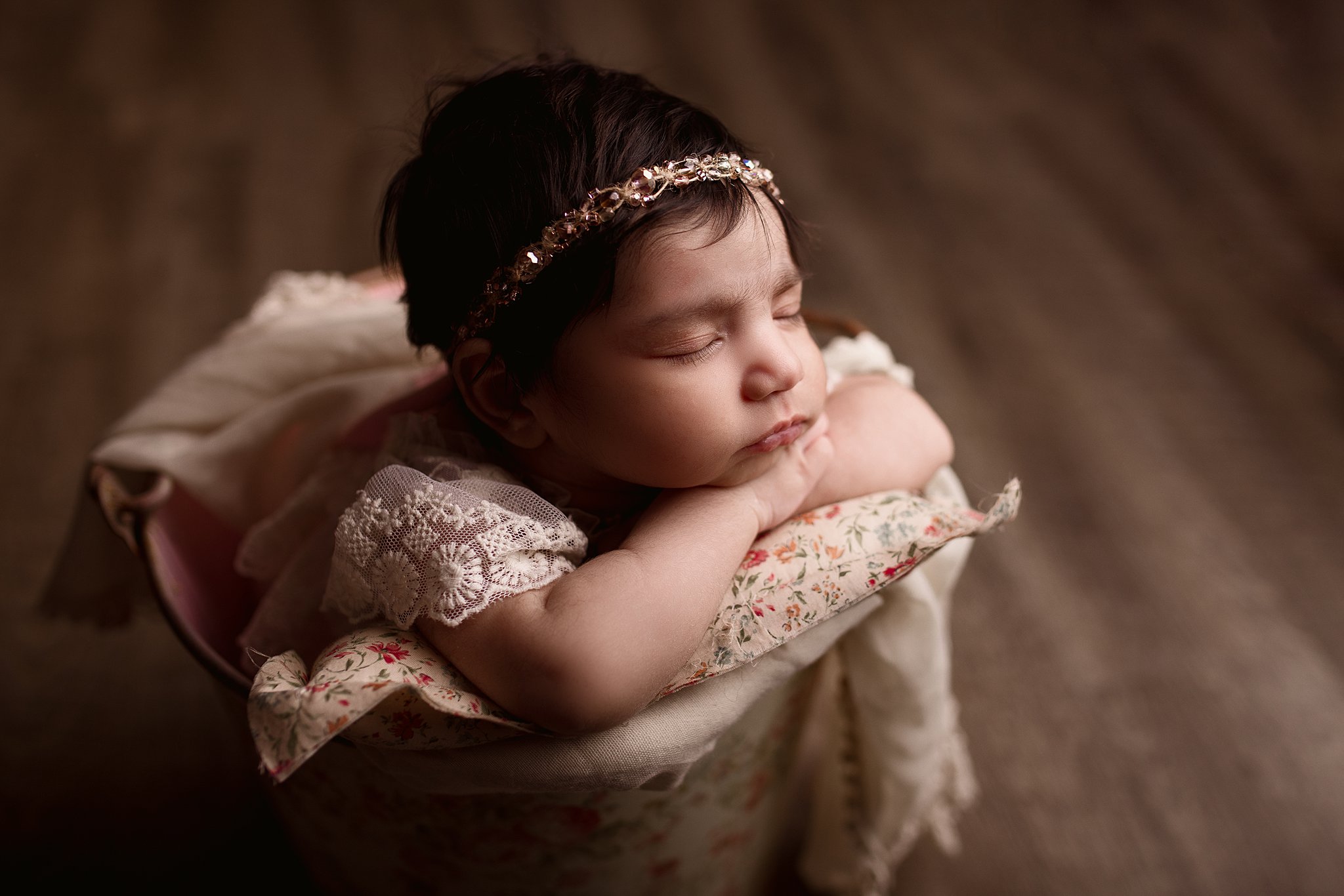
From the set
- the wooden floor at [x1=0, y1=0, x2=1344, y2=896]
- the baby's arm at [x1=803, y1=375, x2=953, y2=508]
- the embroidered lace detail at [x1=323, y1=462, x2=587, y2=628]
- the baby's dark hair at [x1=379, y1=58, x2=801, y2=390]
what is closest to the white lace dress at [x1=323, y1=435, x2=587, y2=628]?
the embroidered lace detail at [x1=323, y1=462, x2=587, y2=628]

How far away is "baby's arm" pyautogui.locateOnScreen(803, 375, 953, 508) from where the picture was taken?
82 cm

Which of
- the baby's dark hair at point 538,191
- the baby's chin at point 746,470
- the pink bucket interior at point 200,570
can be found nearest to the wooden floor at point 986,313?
the baby's dark hair at point 538,191

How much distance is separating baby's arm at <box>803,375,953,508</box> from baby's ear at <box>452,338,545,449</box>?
0.74ft

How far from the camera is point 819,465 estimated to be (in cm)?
81

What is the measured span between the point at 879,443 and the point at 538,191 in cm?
34

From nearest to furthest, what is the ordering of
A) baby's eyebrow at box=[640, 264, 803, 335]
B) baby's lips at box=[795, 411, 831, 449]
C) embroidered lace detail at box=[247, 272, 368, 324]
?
baby's eyebrow at box=[640, 264, 803, 335] → baby's lips at box=[795, 411, 831, 449] → embroidered lace detail at box=[247, 272, 368, 324]

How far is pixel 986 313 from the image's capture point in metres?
1.90

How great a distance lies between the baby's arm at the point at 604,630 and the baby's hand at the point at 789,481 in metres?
0.05

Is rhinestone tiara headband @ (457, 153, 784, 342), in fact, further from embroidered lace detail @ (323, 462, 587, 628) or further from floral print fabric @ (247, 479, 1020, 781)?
floral print fabric @ (247, 479, 1020, 781)

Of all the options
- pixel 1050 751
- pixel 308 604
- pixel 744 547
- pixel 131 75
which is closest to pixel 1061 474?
pixel 1050 751

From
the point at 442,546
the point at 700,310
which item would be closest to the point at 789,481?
the point at 700,310

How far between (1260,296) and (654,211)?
1635mm

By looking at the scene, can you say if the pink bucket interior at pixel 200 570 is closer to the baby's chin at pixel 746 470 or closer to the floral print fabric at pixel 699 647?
the floral print fabric at pixel 699 647

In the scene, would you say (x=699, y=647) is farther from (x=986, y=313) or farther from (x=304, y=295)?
(x=986, y=313)
